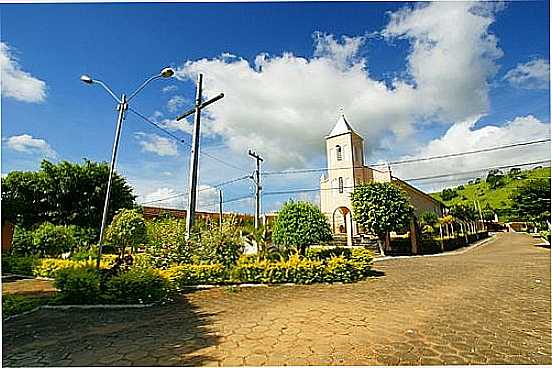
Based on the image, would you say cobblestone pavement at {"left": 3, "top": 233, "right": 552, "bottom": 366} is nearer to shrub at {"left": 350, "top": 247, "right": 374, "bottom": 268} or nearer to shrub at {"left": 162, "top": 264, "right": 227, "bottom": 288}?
shrub at {"left": 162, "top": 264, "right": 227, "bottom": 288}

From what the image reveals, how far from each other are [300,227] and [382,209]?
8.69 m

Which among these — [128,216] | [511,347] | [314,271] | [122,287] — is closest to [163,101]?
[128,216]

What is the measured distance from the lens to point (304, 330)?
4.20 metres

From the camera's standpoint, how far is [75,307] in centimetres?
595

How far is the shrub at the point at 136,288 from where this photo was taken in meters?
6.03

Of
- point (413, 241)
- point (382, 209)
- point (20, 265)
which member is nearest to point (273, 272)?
point (20, 265)

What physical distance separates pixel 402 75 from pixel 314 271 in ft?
14.1

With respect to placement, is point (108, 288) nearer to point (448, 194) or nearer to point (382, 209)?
point (382, 209)

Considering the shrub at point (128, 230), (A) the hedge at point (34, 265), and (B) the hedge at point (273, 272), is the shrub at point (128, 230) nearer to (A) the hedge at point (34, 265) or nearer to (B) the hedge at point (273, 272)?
(A) the hedge at point (34, 265)

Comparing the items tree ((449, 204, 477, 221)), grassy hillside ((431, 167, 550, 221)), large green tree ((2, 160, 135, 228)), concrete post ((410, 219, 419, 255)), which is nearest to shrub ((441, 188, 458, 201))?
grassy hillside ((431, 167, 550, 221))

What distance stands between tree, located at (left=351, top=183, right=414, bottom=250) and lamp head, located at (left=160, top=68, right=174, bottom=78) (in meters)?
12.1

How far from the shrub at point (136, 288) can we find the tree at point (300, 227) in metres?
3.49

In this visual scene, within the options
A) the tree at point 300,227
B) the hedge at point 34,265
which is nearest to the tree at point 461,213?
the tree at point 300,227

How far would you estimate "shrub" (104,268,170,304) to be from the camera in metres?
6.03
